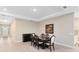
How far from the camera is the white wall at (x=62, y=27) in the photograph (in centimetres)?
198

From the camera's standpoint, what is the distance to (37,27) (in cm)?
217

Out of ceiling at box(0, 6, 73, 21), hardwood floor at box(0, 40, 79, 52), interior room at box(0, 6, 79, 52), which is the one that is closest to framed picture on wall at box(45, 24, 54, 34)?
interior room at box(0, 6, 79, 52)

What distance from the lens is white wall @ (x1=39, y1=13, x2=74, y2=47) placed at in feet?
6.51

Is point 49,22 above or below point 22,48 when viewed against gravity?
above

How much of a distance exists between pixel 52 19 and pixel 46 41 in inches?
32.3

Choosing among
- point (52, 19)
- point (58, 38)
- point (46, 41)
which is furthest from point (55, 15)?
point (46, 41)

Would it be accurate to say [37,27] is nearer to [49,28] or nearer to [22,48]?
[49,28]

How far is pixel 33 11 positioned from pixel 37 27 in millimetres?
469

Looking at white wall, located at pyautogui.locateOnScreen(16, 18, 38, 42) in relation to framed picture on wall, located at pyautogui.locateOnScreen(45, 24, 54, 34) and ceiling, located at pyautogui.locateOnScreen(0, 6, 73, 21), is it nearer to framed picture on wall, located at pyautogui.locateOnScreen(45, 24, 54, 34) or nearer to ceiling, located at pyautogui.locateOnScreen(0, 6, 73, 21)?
ceiling, located at pyautogui.locateOnScreen(0, 6, 73, 21)

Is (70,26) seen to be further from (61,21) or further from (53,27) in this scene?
(53,27)

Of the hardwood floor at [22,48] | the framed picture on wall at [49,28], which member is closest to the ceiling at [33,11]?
the framed picture on wall at [49,28]

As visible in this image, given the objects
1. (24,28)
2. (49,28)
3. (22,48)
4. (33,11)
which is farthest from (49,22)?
(22,48)

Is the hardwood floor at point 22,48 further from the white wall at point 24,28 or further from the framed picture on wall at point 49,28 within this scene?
the framed picture on wall at point 49,28
